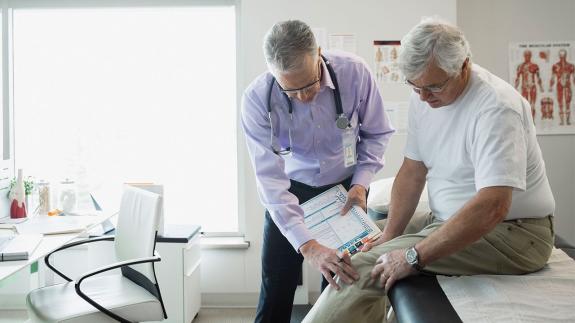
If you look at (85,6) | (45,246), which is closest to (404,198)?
(45,246)

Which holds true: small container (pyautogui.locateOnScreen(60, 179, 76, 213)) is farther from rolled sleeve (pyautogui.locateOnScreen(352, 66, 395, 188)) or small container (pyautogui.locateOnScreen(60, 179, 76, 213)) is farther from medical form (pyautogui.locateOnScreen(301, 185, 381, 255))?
rolled sleeve (pyautogui.locateOnScreen(352, 66, 395, 188))

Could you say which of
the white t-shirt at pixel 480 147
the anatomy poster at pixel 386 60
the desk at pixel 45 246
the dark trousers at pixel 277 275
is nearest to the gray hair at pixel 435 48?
the white t-shirt at pixel 480 147

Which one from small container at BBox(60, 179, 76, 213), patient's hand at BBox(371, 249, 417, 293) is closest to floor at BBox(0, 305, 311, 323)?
small container at BBox(60, 179, 76, 213)

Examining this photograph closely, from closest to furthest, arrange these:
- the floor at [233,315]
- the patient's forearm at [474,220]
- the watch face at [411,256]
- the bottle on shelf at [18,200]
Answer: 1. the patient's forearm at [474,220]
2. the watch face at [411,256]
3. the bottle on shelf at [18,200]
4. the floor at [233,315]

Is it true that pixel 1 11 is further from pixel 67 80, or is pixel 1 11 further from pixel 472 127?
pixel 472 127

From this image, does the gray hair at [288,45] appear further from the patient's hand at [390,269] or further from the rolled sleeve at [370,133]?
the patient's hand at [390,269]

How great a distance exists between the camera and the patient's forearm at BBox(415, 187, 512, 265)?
4.70 feet

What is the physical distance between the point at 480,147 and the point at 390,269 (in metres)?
0.43

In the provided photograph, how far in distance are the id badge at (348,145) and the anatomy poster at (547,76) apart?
6.49 ft

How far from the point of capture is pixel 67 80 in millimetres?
3559

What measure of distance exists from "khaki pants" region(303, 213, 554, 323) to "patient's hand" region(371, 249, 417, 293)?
1.4 inches

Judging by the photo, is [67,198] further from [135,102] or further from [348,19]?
[348,19]

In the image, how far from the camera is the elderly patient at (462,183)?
4.74ft

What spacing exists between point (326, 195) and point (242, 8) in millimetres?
1715
